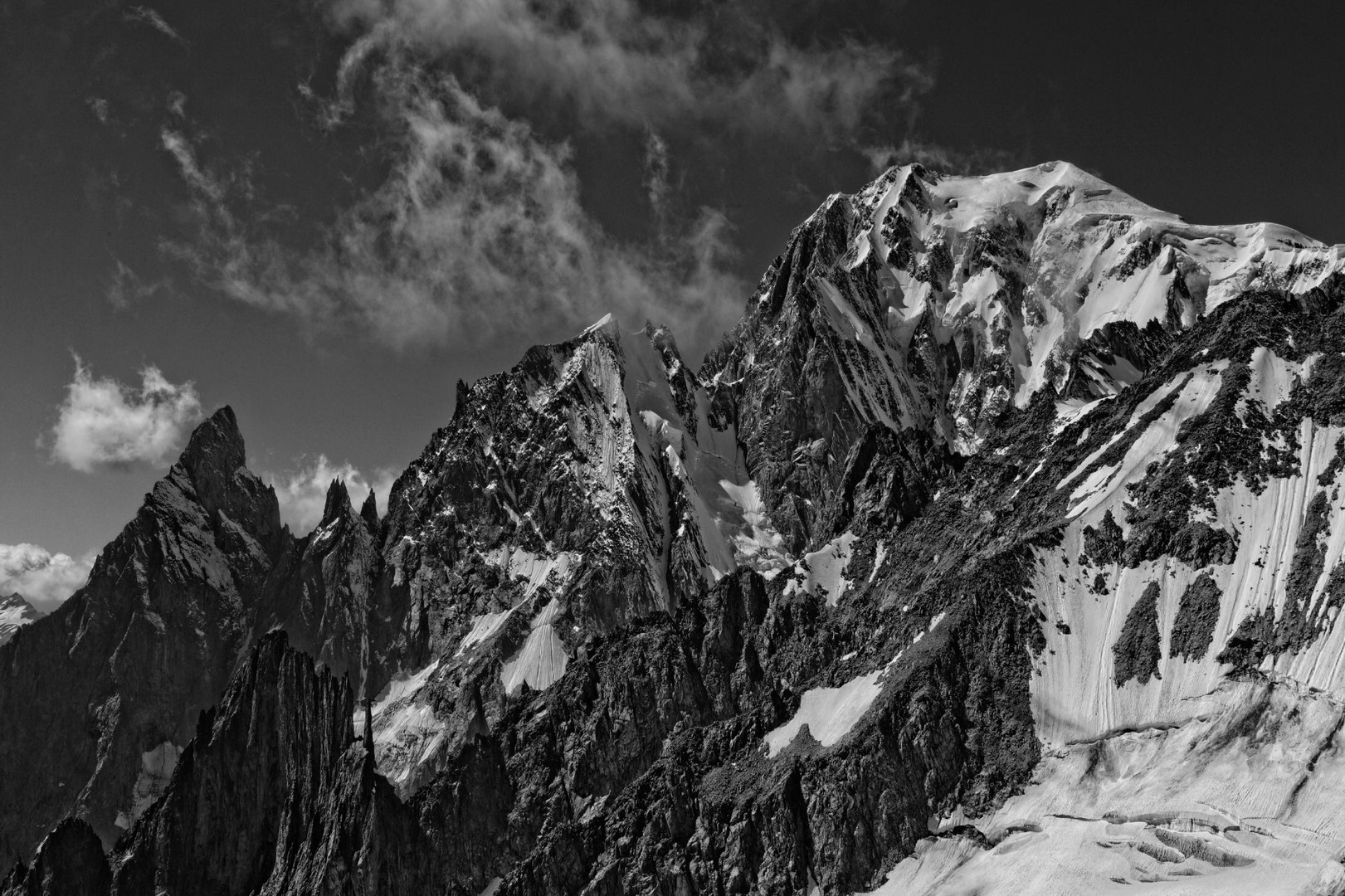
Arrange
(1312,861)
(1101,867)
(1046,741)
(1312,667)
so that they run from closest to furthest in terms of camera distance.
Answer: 1. (1312,861)
2. (1101,867)
3. (1312,667)
4. (1046,741)

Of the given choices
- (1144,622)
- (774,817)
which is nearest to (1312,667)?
(1144,622)

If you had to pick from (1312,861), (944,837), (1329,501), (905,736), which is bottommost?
(1312,861)

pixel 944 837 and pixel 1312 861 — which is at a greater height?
pixel 944 837

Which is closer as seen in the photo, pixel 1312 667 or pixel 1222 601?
pixel 1312 667

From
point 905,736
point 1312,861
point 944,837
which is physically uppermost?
point 905,736

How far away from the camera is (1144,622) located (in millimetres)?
197125

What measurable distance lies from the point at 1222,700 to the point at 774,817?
6225cm

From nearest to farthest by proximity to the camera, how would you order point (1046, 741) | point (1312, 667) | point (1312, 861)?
point (1312, 861) < point (1312, 667) < point (1046, 741)

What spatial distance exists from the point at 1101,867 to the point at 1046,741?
91.0ft

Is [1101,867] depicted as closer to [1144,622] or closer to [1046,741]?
[1046,741]

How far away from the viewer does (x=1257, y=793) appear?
163750 mm

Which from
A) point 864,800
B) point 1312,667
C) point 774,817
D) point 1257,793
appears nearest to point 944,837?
point 864,800

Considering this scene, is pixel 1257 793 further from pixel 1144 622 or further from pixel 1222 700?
pixel 1144 622

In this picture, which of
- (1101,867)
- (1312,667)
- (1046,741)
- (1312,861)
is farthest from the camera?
(1046,741)
